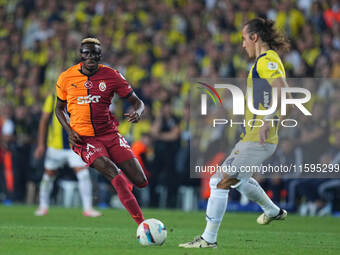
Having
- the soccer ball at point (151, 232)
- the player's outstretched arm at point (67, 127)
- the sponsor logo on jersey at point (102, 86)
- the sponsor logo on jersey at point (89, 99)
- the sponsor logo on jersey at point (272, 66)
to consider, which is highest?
the sponsor logo on jersey at point (272, 66)

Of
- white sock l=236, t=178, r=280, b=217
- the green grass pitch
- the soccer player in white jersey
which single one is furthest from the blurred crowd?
the soccer player in white jersey

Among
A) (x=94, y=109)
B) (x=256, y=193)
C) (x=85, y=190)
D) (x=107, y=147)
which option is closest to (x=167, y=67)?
(x=85, y=190)

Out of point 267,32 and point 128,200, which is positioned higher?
point 267,32

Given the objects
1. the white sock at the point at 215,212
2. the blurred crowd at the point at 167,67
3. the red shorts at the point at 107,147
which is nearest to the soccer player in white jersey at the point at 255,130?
the white sock at the point at 215,212

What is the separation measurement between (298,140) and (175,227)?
472 centimetres

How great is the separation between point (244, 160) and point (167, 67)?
10.3m

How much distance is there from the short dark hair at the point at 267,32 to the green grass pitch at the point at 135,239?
223 cm

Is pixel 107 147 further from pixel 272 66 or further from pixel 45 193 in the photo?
pixel 45 193

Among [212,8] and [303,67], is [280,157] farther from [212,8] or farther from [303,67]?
[212,8]

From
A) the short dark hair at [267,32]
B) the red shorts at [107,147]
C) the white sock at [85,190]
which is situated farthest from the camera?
the white sock at [85,190]

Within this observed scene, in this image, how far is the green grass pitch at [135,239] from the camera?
7.66 metres

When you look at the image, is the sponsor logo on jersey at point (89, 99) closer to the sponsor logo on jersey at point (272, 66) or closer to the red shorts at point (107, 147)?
the red shorts at point (107, 147)

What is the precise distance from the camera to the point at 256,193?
8734mm

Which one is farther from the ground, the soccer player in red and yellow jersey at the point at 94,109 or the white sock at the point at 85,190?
the soccer player in red and yellow jersey at the point at 94,109
